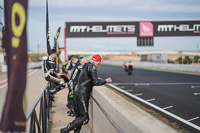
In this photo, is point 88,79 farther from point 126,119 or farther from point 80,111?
point 126,119

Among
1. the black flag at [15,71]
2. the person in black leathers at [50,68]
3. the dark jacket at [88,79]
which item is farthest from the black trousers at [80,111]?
the person in black leathers at [50,68]

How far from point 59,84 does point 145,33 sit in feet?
91.8

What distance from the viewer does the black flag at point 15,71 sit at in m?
2.28

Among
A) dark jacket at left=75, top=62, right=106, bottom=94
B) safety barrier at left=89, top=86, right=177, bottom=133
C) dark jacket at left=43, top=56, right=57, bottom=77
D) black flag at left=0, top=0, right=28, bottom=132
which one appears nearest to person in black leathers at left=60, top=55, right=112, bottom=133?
dark jacket at left=75, top=62, right=106, bottom=94

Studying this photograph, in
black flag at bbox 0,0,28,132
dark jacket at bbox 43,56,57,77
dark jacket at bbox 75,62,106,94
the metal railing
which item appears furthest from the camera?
dark jacket at bbox 43,56,57,77

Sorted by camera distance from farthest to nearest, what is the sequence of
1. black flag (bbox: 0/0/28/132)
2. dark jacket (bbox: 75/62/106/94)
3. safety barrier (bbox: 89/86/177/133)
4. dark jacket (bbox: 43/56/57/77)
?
dark jacket (bbox: 43/56/57/77) < dark jacket (bbox: 75/62/106/94) < safety barrier (bbox: 89/86/177/133) < black flag (bbox: 0/0/28/132)

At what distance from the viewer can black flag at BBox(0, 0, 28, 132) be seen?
228cm

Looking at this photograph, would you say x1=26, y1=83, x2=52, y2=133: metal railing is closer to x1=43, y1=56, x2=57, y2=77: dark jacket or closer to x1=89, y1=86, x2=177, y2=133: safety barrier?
x1=89, y1=86, x2=177, y2=133: safety barrier

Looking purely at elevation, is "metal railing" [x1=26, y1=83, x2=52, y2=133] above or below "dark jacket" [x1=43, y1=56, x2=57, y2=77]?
below

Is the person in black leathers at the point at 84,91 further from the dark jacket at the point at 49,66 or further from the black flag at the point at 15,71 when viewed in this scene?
the dark jacket at the point at 49,66

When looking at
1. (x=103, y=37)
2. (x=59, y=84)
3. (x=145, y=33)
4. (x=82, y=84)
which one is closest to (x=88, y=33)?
(x=103, y=37)

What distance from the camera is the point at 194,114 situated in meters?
8.07

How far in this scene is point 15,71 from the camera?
228 cm

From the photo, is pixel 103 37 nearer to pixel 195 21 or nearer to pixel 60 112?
pixel 195 21
